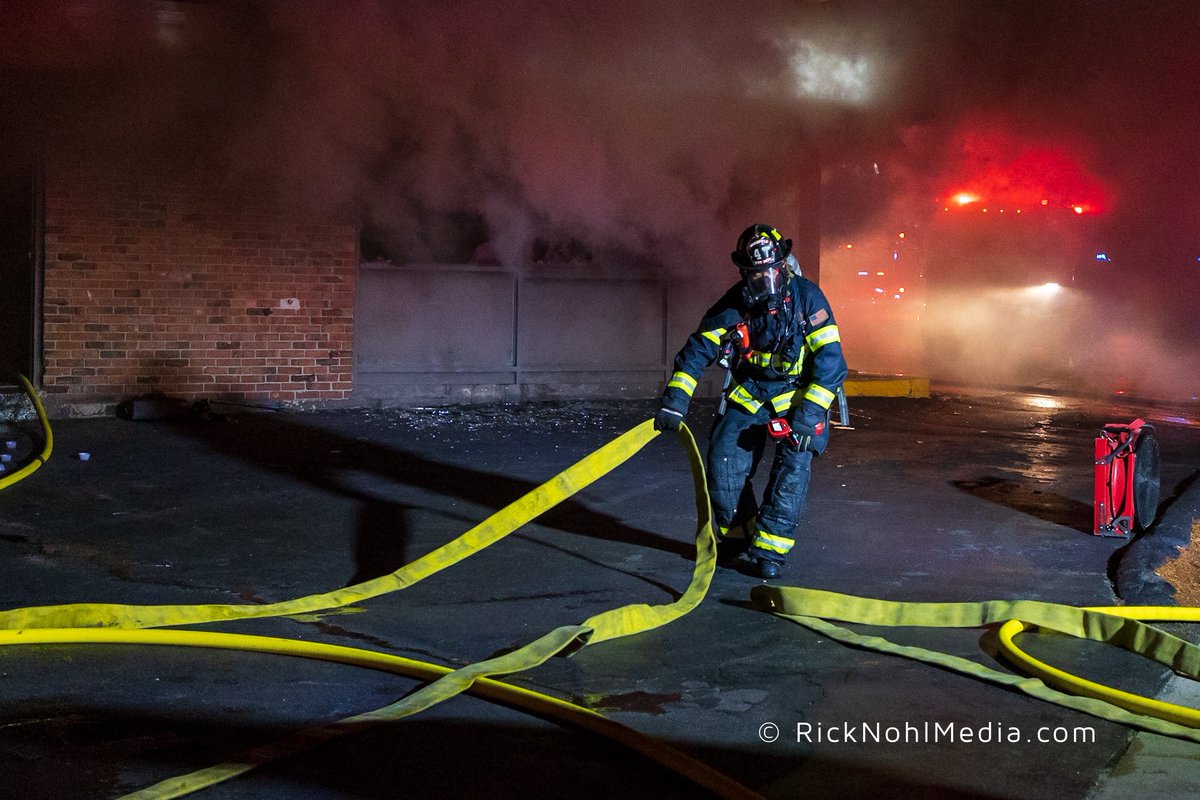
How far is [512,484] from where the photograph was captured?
6.98 metres

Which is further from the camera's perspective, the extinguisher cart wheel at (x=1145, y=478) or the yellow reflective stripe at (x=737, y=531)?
the extinguisher cart wheel at (x=1145, y=478)

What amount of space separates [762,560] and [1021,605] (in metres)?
1.14

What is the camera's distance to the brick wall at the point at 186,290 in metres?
9.30

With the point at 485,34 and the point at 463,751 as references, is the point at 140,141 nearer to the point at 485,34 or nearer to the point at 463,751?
the point at 485,34

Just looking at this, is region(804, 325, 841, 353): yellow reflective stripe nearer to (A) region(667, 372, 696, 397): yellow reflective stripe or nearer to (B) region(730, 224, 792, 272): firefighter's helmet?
(B) region(730, 224, 792, 272): firefighter's helmet

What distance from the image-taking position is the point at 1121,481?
593 cm

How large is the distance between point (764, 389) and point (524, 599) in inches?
56.2

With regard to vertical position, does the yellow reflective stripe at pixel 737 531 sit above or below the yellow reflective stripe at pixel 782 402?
below

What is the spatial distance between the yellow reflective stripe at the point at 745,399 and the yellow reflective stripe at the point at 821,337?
0.34 metres

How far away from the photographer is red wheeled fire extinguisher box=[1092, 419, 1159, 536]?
231 inches

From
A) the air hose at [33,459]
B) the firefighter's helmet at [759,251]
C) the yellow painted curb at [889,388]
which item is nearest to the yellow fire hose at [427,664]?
the firefighter's helmet at [759,251]

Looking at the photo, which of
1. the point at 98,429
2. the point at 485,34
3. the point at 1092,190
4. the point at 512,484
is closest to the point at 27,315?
the point at 98,429

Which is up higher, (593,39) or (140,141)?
(593,39)

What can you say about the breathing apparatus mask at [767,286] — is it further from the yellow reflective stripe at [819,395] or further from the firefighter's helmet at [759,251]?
the yellow reflective stripe at [819,395]
